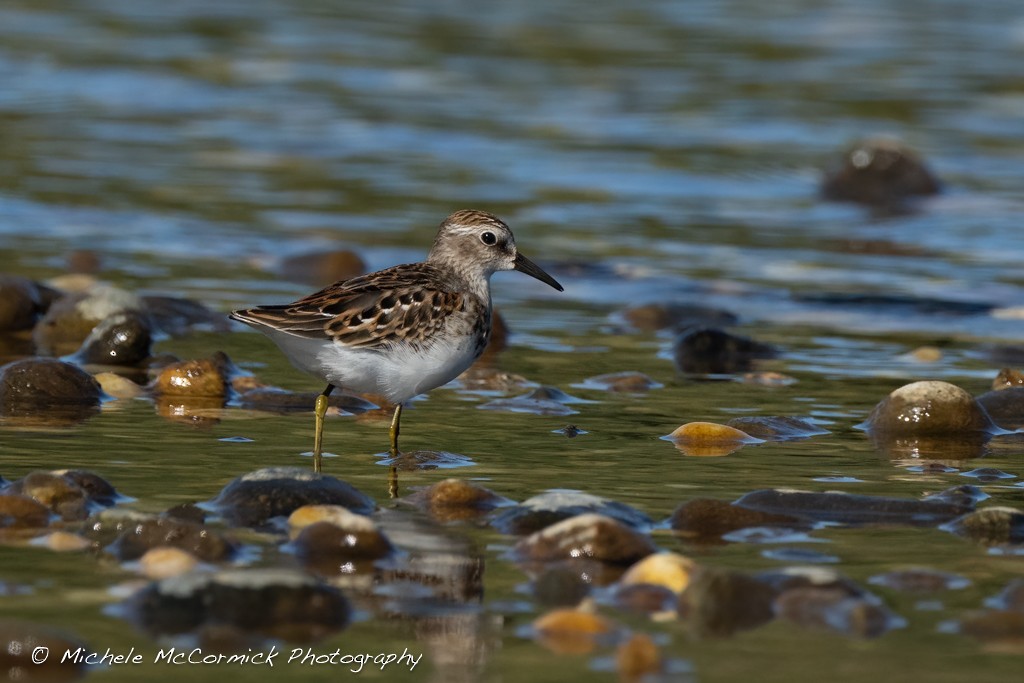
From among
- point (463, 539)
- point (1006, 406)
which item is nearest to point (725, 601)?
point (463, 539)

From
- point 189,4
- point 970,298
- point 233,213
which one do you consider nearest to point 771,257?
point 970,298

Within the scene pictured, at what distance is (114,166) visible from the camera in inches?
652

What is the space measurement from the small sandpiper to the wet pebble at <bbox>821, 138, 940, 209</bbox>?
954 centimetres

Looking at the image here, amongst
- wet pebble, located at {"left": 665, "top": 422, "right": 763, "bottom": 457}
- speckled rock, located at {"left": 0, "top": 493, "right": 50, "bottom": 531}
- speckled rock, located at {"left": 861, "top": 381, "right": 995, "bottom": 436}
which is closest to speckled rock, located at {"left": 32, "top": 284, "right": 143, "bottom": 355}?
wet pebble, located at {"left": 665, "top": 422, "right": 763, "bottom": 457}

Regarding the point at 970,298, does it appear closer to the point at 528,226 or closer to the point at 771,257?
the point at 771,257

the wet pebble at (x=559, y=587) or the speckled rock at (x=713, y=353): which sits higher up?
the speckled rock at (x=713, y=353)

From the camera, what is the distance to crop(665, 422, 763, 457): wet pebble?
7828mm

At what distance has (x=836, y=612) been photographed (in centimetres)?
516

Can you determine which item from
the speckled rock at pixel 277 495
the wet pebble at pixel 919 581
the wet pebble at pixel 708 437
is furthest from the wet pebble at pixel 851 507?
the speckled rock at pixel 277 495

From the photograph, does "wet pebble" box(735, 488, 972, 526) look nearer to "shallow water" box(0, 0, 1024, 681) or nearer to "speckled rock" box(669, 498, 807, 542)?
"speckled rock" box(669, 498, 807, 542)

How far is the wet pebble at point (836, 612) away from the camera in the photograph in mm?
5086

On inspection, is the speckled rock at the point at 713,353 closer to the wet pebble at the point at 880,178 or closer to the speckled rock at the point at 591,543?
the speckled rock at the point at 591,543

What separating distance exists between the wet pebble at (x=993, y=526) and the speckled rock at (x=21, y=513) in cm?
344

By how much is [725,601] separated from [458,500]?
164 centimetres
